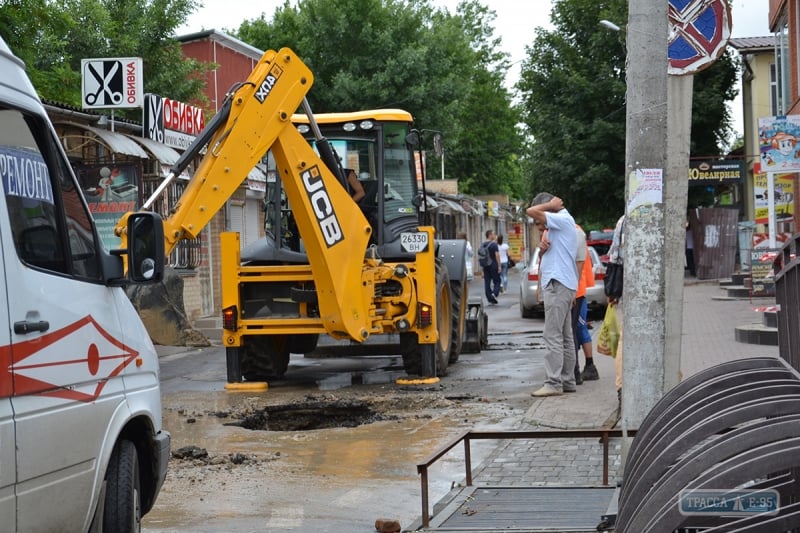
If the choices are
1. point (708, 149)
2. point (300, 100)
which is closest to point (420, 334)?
point (300, 100)

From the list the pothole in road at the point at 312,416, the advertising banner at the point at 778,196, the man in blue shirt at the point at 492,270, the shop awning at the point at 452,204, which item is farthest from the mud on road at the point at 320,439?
the shop awning at the point at 452,204

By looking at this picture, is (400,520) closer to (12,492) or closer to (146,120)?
(12,492)

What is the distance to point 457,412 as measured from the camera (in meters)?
11.3

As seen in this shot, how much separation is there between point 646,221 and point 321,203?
5489 mm

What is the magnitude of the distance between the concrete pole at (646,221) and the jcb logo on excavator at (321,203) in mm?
5355

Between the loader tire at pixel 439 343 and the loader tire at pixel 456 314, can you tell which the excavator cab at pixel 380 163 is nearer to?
the loader tire at pixel 439 343

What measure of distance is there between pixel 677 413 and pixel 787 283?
45.7 inches

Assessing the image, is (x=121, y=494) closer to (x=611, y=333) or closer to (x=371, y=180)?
(x=611, y=333)

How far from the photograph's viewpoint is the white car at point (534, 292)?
22.8m

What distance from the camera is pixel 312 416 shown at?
1159cm

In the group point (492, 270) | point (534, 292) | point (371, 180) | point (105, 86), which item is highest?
point (105, 86)

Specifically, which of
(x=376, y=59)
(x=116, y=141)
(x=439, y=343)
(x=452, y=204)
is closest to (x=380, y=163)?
(x=439, y=343)

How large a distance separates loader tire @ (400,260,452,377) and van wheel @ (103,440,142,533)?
26.5ft

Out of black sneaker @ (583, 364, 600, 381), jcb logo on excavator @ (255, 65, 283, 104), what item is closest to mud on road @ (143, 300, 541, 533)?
black sneaker @ (583, 364, 600, 381)
